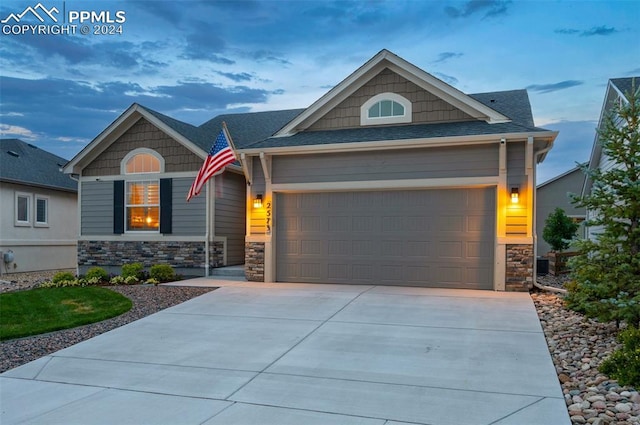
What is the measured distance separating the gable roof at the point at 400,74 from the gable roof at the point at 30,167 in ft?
31.8

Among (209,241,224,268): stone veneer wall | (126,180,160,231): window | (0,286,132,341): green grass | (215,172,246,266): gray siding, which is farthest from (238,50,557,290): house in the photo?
(126,180,160,231): window

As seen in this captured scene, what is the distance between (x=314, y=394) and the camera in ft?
14.4

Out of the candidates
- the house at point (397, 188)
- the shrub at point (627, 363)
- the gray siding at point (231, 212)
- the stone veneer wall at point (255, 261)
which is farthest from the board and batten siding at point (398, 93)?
the shrub at point (627, 363)

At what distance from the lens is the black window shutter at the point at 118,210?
13.6 m

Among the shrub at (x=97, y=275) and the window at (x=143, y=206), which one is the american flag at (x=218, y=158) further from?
the shrub at (x=97, y=275)

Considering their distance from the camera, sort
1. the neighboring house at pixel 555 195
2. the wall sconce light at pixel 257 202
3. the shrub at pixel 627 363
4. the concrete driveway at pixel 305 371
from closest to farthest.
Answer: the concrete driveway at pixel 305 371 → the shrub at pixel 627 363 → the wall sconce light at pixel 257 202 → the neighboring house at pixel 555 195

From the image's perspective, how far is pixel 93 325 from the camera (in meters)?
7.39

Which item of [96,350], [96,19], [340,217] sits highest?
[96,19]

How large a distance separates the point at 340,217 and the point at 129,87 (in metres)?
13.1

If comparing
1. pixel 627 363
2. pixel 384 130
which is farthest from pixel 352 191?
pixel 627 363

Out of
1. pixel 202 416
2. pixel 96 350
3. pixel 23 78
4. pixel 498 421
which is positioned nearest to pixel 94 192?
pixel 23 78

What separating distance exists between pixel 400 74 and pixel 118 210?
29.3 feet

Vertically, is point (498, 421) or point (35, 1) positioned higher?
point (35, 1)

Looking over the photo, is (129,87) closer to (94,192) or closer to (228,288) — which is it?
(94,192)
